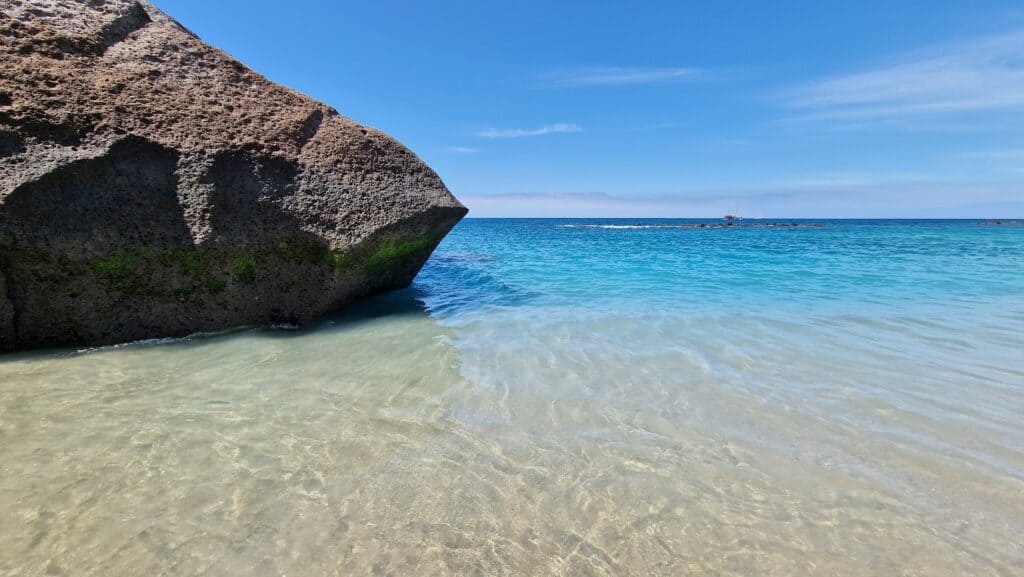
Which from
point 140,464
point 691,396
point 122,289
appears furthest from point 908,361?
point 122,289

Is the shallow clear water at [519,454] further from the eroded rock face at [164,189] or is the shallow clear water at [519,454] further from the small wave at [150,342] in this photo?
the eroded rock face at [164,189]

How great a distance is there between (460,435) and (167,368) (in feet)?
12.0

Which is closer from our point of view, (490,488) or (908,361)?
(490,488)

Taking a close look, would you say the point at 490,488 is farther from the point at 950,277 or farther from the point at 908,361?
the point at 950,277

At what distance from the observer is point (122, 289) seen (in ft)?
19.5

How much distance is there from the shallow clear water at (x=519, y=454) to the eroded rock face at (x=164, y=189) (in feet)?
2.33

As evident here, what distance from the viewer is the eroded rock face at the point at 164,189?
216 inches

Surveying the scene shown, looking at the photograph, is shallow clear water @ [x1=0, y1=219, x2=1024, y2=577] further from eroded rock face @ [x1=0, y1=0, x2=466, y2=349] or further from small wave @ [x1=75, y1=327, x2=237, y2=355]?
eroded rock face @ [x1=0, y1=0, x2=466, y2=349]

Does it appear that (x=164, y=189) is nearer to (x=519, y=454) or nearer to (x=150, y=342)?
(x=150, y=342)

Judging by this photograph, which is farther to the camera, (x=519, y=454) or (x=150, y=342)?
(x=150, y=342)

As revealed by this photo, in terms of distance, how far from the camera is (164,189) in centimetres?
610

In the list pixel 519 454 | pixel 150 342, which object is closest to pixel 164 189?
pixel 150 342

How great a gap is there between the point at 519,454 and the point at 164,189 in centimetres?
597

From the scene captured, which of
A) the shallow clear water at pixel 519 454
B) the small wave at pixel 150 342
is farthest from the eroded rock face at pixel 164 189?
the shallow clear water at pixel 519 454
